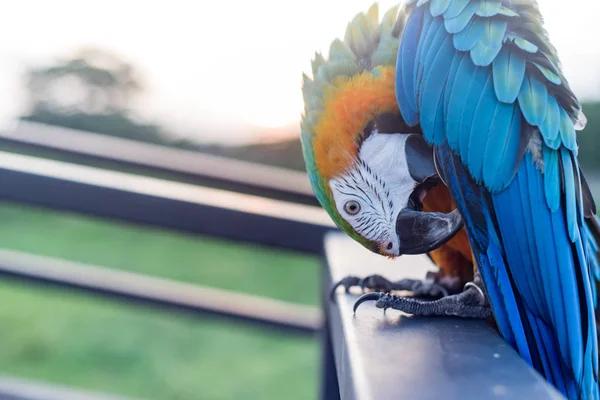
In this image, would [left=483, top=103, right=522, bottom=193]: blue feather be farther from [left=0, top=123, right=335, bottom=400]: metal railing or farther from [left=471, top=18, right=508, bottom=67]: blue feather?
[left=0, top=123, right=335, bottom=400]: metal railing

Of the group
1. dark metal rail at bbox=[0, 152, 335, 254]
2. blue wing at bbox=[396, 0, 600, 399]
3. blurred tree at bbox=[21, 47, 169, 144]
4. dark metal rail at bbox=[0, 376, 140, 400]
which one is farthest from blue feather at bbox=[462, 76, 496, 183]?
blurred tree at bbox=[21, 47, 169, 144]

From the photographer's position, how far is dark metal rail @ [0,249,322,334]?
1305 millimetres

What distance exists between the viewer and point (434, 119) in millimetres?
610

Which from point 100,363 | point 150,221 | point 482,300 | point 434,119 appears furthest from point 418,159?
point 100,363

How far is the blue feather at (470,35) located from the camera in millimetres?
593

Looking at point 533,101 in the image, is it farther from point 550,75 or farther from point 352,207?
point 352,207

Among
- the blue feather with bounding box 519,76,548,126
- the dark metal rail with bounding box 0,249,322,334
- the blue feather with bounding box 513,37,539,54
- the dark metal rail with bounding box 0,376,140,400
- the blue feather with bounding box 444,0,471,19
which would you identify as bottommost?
the dark metal rail with bounding box 0,376,140,400

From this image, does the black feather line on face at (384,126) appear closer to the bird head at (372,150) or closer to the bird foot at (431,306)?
the bird head at (372,150)

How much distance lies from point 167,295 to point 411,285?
2.29 ft

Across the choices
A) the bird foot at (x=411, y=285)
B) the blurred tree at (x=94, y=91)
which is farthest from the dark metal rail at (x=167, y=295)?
the blurred tree at (x=94, y=91)

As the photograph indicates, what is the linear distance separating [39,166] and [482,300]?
29.1 inches

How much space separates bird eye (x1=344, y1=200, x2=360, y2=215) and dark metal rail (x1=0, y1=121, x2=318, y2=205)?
513 mm

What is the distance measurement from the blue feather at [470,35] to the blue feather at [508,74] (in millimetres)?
27

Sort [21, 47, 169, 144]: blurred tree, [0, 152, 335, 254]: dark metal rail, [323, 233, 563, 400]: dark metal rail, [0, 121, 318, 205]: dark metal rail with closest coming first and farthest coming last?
1. [323, 233, 563, 400]: dark metal rail
2. [0, 152, 335, 254]: dark metal rail
3. [0, 121, 318, 205]: dark metal rail
4. [21, 47, 169, 144]: blurred tree
